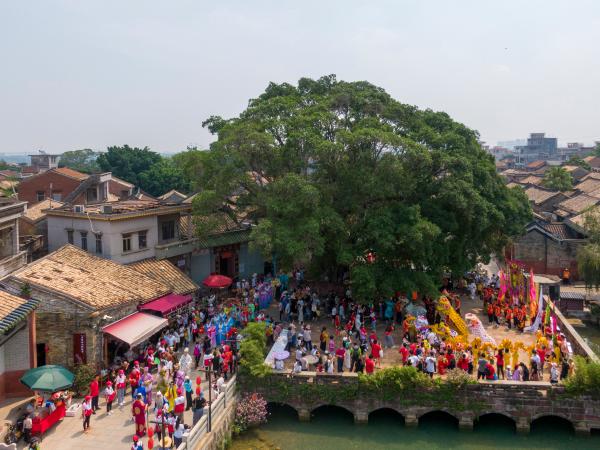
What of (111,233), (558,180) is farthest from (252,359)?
(558,180)

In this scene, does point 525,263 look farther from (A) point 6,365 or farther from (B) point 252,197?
(A) point 6,365

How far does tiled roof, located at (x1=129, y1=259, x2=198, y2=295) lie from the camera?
90.8 feet

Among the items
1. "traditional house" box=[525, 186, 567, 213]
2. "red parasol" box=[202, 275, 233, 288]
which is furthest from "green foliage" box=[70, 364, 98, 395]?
"traditional house" box=[525, 186, 567, 213]

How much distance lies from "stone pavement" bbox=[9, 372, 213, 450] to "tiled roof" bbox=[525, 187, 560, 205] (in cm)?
4747

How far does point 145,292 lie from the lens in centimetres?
2491

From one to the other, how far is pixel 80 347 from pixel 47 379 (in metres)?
3.49

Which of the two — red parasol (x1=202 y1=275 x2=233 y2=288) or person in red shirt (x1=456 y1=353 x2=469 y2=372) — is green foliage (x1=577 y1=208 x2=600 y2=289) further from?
red parasol (x1=202 y1=275 x2=233 y2=288)

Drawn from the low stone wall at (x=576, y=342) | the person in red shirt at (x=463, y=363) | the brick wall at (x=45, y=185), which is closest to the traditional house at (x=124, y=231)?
the person in red shirt at (x=463, y=363)

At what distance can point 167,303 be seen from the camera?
25109 millimetres

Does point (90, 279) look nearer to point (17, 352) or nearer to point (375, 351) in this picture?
point (17, 352)

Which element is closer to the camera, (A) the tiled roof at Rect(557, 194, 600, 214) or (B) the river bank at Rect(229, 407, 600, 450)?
(B) the river bank at Rect(229, 407, 600, 450)

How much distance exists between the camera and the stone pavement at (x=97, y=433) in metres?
16.6

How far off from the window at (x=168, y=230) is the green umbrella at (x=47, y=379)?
1437cm

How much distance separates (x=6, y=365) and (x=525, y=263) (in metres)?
37.1
